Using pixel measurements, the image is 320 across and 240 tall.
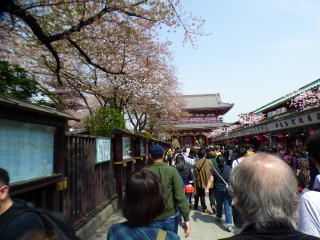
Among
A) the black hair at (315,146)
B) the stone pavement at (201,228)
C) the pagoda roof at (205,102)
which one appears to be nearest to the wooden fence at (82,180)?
the stone pavement at (201,228)

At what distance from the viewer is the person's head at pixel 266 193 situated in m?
1.19

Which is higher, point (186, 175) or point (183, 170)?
point (183, 170)

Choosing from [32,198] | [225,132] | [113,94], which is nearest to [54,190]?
[32,198]

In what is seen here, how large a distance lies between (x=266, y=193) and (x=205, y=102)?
40378 millimetres

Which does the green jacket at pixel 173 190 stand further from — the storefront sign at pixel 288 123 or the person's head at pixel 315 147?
the storefront sign at pixel 288 123

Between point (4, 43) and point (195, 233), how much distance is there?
6222 millimetres

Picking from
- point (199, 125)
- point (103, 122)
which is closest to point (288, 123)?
point (103, 122)

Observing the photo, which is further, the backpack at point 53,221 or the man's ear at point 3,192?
the man's ear at point 3,192

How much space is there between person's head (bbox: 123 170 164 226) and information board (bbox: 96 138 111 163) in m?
3.67

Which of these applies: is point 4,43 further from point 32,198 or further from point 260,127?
point 260,127

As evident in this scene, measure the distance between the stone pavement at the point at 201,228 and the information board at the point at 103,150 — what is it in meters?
1.44

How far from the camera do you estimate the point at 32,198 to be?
2.90 m

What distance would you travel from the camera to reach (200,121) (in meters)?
37.8

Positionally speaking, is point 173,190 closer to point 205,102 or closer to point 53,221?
point 53,221
